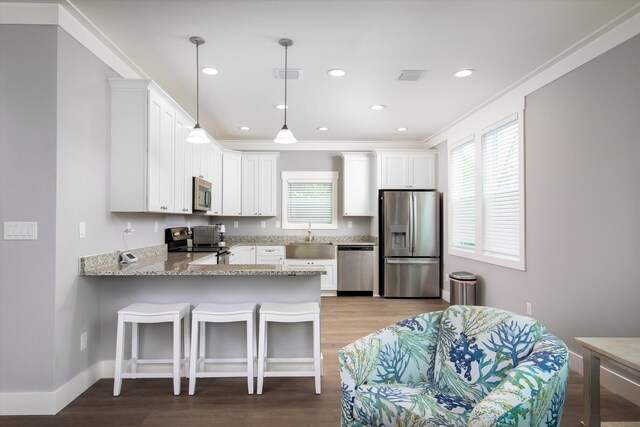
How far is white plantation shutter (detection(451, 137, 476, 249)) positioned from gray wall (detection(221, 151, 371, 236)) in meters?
1.66

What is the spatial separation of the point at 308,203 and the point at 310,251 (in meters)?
0.95

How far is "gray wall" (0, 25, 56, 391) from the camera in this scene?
237 centimetres

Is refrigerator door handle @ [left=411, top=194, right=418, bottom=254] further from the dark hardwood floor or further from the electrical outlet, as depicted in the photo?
the electrical outlet

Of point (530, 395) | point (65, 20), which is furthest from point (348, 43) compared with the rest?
point (530, 395)

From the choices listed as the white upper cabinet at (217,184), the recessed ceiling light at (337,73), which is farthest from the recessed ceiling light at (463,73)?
the white upper cabinet at (217,184)

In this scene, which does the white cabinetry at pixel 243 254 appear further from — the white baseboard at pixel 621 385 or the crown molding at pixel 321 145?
the white baseboard at pixel 621 385

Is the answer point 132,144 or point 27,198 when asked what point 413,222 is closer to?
point 132,144

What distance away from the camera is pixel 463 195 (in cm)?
520

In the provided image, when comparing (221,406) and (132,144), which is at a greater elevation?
(132,144)

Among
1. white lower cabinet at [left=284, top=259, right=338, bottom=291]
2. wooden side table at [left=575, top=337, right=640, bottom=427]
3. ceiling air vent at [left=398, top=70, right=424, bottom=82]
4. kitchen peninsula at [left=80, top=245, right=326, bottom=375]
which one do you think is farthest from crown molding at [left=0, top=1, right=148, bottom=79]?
white lower cabinet at [left=284, top=259, right=338, bottom=291]

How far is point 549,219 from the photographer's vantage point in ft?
10.9

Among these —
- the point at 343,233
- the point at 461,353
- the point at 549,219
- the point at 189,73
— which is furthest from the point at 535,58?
the point at 343,233

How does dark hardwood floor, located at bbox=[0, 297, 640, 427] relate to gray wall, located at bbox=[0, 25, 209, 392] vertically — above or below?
below

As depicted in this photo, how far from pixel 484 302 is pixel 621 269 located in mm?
1999
